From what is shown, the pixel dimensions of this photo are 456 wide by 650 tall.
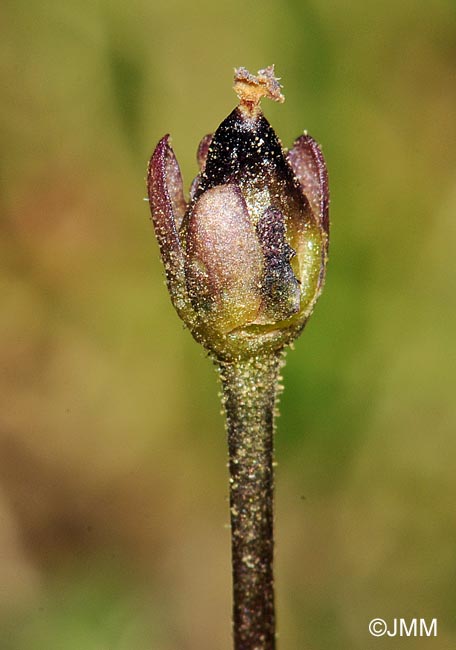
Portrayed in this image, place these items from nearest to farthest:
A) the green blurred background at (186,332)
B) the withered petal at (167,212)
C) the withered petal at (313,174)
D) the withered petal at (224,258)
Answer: the withered petal at (224,258) → the withered petal at (167,212) → the withered petal at (313,174) → the green blurred background at (186,332)

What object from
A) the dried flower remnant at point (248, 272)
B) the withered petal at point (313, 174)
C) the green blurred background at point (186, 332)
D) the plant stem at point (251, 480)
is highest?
the green blurred background at point (186, 332)

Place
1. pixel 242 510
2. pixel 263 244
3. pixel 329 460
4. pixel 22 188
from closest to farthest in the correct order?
1. pixel 263 244
2. pixel 242 510
3. pixel 329 460
4. pixel 22 188

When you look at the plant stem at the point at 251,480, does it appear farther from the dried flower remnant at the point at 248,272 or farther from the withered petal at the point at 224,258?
the withered petal at the point at 224,258

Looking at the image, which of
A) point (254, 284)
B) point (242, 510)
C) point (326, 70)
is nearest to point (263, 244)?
point (254, 284)

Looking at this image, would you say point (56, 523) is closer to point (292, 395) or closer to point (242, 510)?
point (292, 395)

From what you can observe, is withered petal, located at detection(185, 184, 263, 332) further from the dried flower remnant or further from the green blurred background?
the green blurred background

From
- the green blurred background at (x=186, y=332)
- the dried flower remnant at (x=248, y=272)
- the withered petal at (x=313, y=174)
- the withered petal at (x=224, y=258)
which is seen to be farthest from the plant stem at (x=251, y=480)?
the green blurred background at (x=186, y=332)
